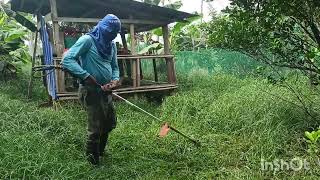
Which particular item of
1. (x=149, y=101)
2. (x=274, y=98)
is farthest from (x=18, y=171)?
(x=149, y=101)

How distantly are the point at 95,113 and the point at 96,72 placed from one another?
49 centimetres

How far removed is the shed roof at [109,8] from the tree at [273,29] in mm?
3408

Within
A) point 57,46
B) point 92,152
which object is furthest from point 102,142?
point 57,46

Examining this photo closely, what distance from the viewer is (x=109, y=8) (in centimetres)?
908

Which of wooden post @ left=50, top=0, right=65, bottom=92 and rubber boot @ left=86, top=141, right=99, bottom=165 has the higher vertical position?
wooden post @ left=50, top=0, right=65, bottom=92

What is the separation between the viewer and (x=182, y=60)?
43.1 ft

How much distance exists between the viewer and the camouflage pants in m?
4.27

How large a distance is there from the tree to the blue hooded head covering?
131 cm

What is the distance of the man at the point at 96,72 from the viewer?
4145mm

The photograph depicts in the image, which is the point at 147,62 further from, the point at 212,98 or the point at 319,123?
the point at 319,123

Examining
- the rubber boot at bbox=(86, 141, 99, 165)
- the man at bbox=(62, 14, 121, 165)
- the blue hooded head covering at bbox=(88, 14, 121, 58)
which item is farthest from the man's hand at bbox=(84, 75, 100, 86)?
the rubber boot at bbox=(86, 141, 99, 165)

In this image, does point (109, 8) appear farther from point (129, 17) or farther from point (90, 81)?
point (90, 81)

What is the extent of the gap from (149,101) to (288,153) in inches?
189

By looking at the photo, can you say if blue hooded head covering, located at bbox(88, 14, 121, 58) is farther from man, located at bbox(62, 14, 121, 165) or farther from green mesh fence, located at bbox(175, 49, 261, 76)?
green mesh fence, located at bbox(175, 49, 261, 76)
